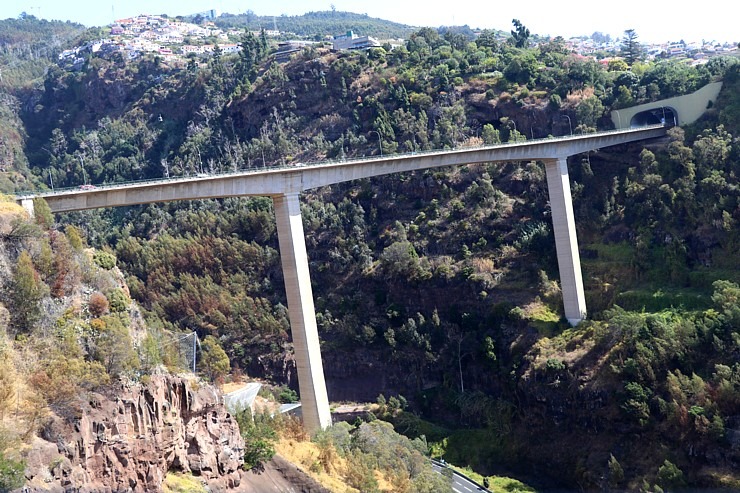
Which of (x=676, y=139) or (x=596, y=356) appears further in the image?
(x=676, y=139)

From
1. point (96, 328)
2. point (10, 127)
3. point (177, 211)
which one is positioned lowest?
point (96, 328)

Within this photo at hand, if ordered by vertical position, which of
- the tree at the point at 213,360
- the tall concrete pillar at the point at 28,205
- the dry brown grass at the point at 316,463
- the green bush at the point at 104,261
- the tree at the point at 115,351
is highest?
the tall concrete pillar at the point at 28,205

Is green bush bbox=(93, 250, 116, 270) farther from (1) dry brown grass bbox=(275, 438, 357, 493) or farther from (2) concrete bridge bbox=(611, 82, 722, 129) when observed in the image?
(2) concrete bridge bbox=(611, 82, 722, 129)

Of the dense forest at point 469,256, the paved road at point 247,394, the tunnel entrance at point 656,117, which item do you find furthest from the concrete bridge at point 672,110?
the paved road at point 247,394

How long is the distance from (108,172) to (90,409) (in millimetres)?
66836

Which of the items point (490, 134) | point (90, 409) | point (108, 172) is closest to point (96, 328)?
point (90, 409)

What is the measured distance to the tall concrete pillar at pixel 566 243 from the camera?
184 ft

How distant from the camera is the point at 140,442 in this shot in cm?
2686

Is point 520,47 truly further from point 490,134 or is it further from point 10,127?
point 10,127

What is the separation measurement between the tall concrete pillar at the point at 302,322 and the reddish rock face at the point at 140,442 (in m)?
11.1

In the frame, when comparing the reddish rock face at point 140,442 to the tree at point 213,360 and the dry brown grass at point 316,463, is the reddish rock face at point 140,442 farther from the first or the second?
the tree at point 213,360

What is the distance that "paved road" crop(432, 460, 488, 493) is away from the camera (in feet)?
149

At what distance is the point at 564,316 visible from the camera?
56.8m

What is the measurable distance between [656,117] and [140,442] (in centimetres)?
5441
